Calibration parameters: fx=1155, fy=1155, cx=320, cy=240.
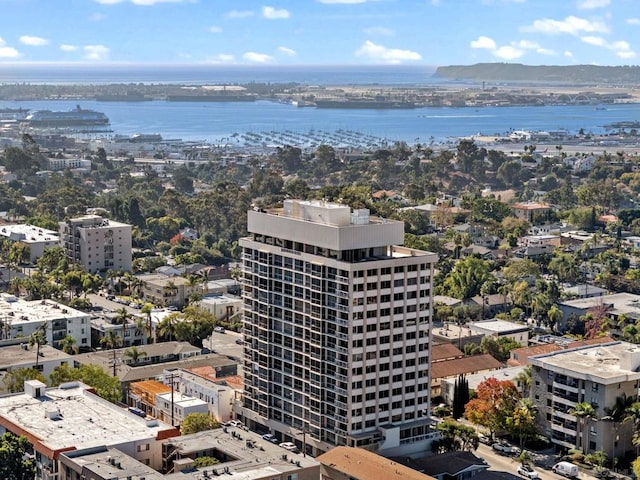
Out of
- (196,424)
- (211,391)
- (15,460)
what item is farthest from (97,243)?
(15,460)

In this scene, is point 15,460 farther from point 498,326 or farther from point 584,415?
point 498,326

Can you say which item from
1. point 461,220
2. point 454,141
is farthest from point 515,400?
point 454,141

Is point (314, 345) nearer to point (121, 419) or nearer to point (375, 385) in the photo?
point (375, 385)

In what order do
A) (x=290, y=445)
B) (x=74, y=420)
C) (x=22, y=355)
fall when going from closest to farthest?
(x=74, y=420), (x=290, y=445), (x=22, y=355)

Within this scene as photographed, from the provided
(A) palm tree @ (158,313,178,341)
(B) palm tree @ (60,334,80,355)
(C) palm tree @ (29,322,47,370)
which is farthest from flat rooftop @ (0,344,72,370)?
(A) palm tree @ (158,313,178,341)

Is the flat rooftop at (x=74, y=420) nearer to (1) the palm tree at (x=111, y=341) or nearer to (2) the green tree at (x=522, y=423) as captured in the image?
(2) the green tree at (x=522, y=423)

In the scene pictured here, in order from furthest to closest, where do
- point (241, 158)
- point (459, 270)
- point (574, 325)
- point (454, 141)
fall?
point (454, 141) → point (241, 158) → point (459, 270) → point (574, 325)
